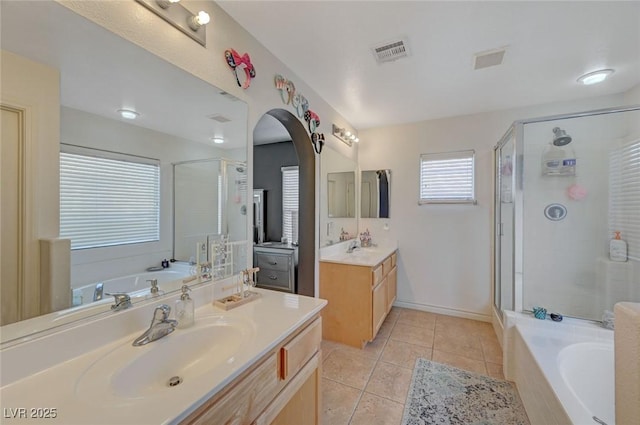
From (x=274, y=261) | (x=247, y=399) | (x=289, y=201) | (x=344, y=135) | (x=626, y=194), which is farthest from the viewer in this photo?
(x=289, y=201)

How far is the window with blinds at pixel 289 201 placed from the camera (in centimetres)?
397

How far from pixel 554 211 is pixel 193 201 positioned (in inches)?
131

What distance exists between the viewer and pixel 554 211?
259 centimetres

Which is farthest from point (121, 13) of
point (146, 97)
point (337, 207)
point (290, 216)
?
point (290, 216)

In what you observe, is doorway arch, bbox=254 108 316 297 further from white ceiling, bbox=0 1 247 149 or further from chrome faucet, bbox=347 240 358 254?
white ceiling, bbox=0 1 247 149

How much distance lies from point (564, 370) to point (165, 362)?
2.15m

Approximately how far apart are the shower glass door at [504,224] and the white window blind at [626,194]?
32.4 inches

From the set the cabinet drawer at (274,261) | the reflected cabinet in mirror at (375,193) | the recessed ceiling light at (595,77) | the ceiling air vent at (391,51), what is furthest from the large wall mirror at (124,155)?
the recessed ceiling light at (595,77)

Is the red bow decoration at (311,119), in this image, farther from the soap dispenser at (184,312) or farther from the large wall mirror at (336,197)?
the soap dispenser at (184,312)

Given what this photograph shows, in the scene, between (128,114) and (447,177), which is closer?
(128,114)

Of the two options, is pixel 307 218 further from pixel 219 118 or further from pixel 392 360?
pixel 392 360

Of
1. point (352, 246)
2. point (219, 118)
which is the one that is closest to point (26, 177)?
point (219, 118)

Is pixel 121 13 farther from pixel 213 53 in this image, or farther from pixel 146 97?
pixel 213 53

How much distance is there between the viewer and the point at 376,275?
8.27 feet
